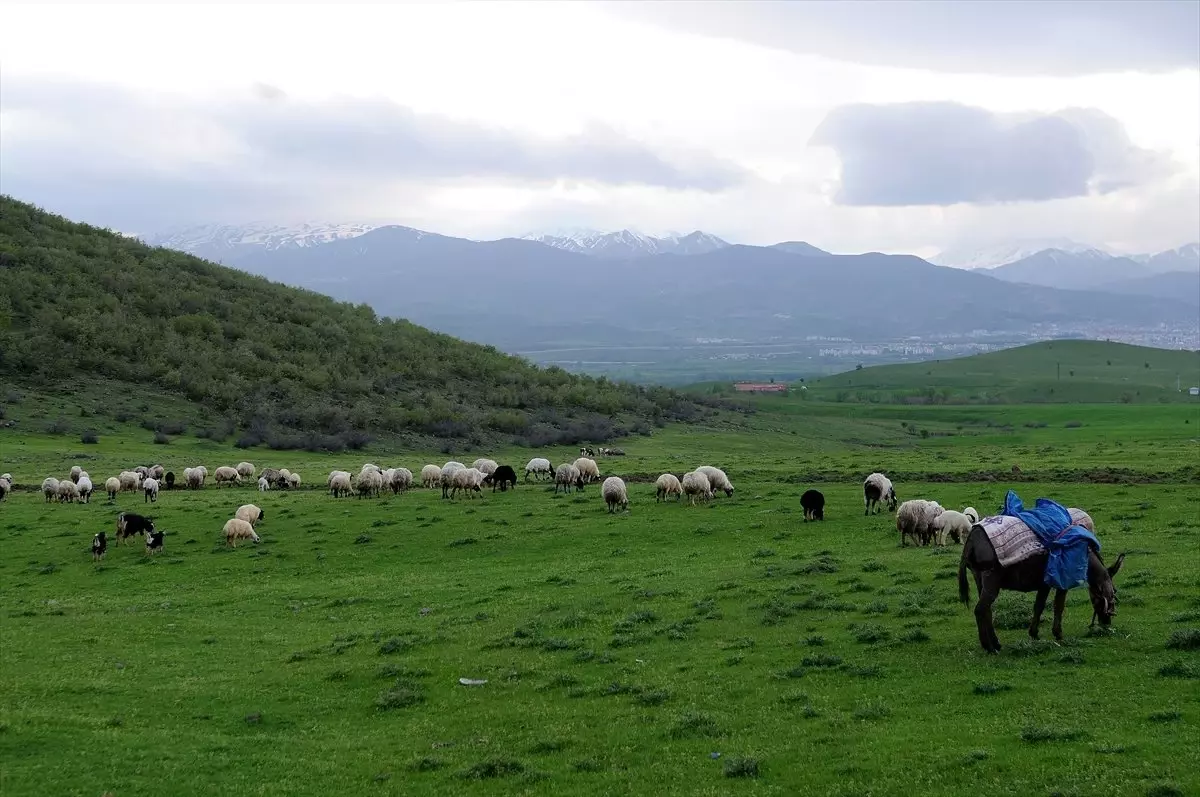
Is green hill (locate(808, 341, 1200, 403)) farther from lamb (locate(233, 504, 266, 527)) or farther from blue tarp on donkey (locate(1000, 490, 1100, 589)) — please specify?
blue tarp on donkey (locate(1000, 490, 1100, 589))

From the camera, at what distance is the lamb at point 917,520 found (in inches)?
992

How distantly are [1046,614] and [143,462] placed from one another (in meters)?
46.1

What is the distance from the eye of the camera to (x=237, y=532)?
98.6ft

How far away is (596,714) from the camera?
45.1 ft

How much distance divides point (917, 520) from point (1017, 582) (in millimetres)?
10862

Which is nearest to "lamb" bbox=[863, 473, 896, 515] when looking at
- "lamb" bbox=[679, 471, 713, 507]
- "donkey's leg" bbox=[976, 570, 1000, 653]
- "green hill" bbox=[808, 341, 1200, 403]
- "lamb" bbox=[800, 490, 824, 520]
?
"lamb" bbox=[800, 490, 824, 520]

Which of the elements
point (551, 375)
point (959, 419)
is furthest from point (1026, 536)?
point (959, 419)

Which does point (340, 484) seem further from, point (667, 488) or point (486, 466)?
point (667, 488)

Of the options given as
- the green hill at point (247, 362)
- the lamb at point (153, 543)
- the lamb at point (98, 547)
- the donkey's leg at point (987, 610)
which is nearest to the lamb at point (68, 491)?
the lamb at point (98, 547)

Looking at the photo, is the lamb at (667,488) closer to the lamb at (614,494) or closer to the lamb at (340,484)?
the lamb at (614,494)

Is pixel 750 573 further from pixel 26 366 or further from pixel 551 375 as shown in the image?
pixel 551 375

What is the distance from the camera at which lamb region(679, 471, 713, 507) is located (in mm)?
34688

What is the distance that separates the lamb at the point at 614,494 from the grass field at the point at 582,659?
653mm

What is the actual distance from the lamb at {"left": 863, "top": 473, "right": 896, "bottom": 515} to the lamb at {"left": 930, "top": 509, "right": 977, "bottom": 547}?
546 cm
